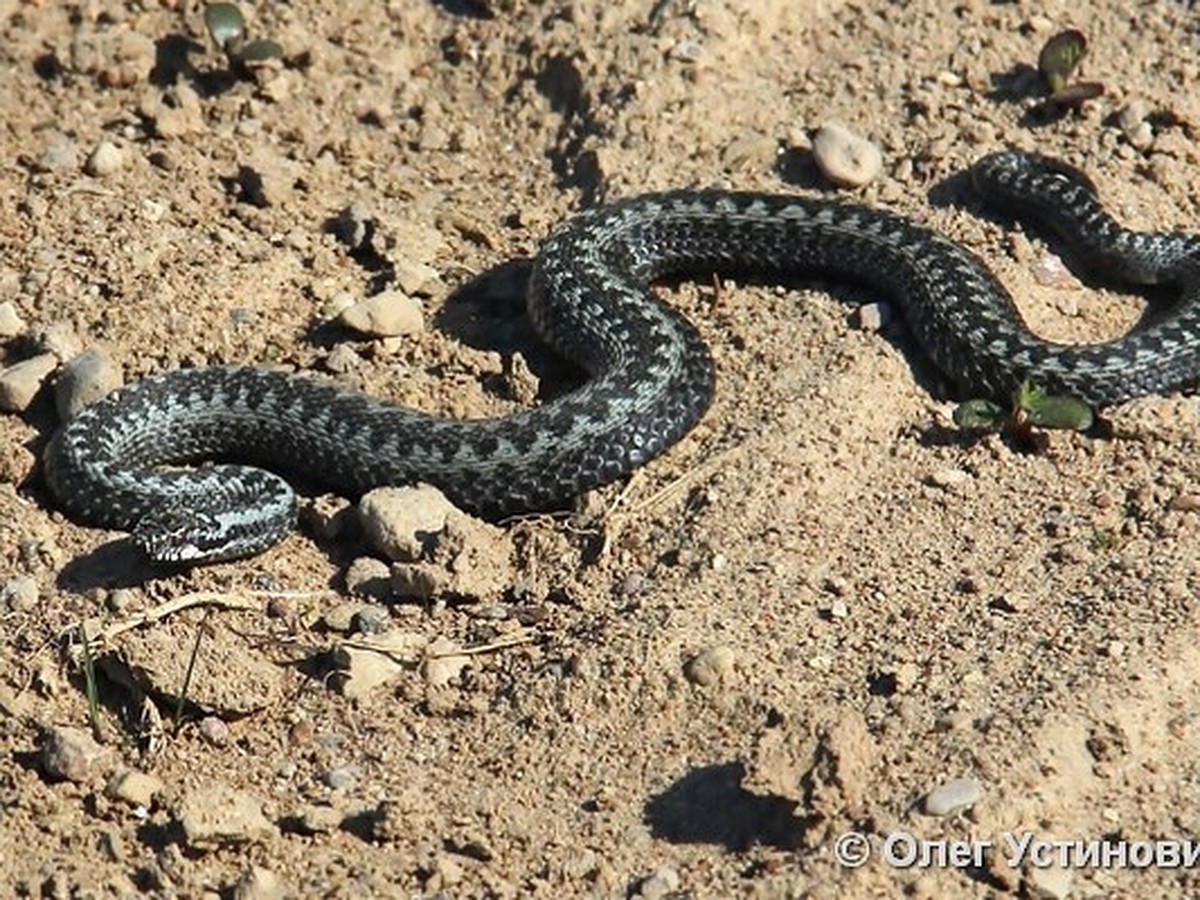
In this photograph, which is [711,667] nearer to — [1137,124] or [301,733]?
[301,733]

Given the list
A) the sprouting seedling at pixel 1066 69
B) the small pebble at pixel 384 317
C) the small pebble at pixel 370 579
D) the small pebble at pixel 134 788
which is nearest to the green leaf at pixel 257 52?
the small pebble at pixel 384 317

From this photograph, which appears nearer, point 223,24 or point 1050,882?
point 1050,882

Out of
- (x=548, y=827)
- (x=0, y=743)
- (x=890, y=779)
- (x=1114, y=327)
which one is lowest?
(x=0, y=743)

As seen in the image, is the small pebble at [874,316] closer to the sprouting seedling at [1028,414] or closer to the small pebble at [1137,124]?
the sprouting seedling at [1028,414]

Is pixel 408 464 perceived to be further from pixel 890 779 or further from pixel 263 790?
pixel 890 779

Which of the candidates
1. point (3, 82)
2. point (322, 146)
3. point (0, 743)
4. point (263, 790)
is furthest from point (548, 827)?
point (3, 82)

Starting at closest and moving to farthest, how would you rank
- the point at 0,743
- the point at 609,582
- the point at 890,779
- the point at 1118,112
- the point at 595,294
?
the point at 890,779 < the point at 0,743 < the point at 609,582 < the point at 595,294 < the point at 1118,112

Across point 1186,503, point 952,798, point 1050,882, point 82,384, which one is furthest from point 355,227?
point 1050,882
